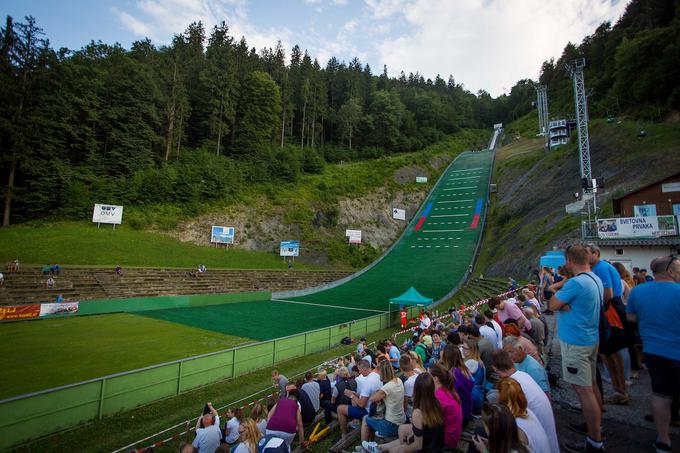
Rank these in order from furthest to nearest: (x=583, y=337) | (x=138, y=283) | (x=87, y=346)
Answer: (x=138, y=283) < (x=87, y=346) < (x=583, y=337)

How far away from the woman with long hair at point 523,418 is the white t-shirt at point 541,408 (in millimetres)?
158

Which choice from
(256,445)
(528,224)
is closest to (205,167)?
(528,224)

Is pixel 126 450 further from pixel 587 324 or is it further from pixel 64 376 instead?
pixel 587 324

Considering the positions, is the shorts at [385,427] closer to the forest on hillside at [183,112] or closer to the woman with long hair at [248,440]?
the woman with long hair at [248,440]

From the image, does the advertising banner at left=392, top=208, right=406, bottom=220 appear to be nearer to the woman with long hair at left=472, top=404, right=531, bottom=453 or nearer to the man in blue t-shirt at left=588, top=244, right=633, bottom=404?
the man in blue t-shirt at left=588, top=244, right=633, bottom=404

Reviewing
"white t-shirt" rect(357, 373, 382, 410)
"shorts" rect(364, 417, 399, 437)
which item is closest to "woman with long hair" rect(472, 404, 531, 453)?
"shorts" rect(364, 417, 399, 437)

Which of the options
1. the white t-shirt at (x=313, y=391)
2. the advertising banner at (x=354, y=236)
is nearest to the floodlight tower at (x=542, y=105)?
the advertising banner at (x=354, y=236)

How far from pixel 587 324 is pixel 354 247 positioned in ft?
118

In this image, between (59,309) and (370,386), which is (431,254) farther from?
(370,386)

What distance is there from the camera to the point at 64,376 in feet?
32.8

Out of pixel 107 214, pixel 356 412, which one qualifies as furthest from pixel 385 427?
pixel 107 214

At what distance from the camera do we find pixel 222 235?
113ft

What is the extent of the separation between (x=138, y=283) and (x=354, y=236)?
2329cm

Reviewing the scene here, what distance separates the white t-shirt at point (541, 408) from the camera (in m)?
2.85
